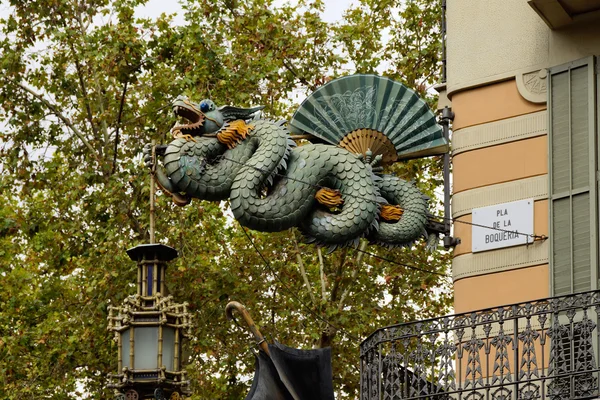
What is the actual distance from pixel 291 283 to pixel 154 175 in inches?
428

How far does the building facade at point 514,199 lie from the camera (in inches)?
567

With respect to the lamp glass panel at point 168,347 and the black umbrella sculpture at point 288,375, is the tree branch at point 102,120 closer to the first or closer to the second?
the black umbrella sculpture at point 288,375

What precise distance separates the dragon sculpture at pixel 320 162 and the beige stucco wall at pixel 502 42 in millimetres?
606

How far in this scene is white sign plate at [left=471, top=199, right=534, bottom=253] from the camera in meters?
15.8

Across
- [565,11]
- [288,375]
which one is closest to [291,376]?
[288,375]

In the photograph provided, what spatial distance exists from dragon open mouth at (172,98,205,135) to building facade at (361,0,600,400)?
2.53 m

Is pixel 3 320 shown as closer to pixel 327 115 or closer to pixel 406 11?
pixel 406 11

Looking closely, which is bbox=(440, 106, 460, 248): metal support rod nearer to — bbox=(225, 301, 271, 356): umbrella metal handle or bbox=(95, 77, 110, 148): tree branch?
bbox=(225, 301, 271, 356): umbrella metal handle

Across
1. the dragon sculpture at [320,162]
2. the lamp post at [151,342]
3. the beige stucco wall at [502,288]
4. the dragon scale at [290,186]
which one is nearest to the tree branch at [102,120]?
the dragon sculpture at [320,162]

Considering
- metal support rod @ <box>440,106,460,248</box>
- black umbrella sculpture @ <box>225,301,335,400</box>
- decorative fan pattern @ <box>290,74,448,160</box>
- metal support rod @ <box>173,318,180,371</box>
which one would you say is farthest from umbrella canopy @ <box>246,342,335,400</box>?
metal support rod @ <box>173,318,180,371</box>

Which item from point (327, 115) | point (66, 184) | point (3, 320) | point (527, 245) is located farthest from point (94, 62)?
point (527, 245)

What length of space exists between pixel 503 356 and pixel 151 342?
9.59 ft

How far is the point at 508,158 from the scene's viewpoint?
1614 cm

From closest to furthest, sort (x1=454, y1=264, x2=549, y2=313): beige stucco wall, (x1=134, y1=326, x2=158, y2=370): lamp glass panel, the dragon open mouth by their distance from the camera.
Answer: (x1=134, y1=326, x2=158, y2=370): lamp glass panel → (x1=454, y1=264, x2=549, y2=313): beige stucco wall → the dragon open mouth
